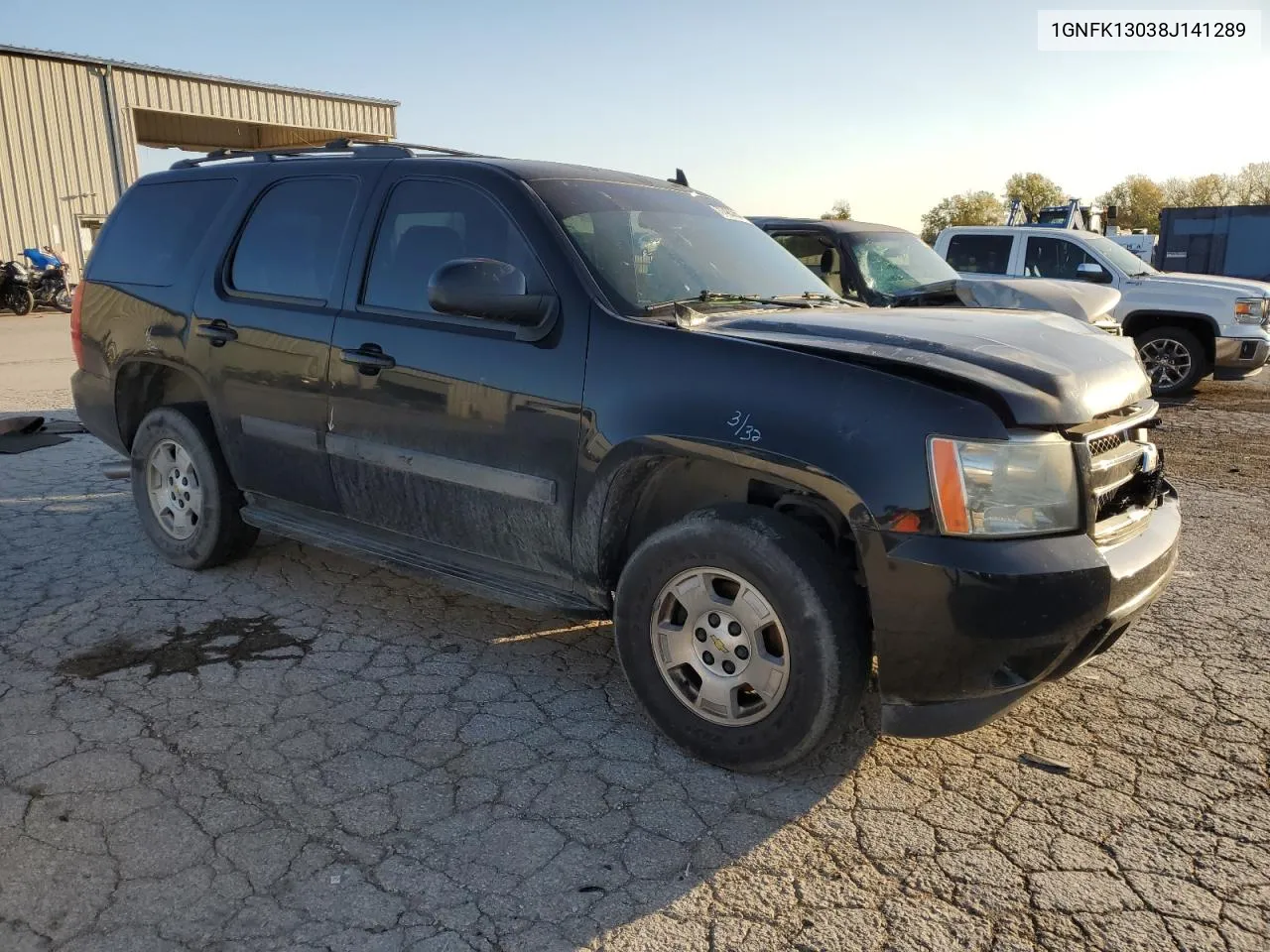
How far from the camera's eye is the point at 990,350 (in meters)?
2.94

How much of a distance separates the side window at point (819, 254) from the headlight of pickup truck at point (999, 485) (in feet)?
20.9

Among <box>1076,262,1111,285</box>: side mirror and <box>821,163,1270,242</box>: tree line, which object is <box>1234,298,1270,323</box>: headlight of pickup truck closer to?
<box>1076,262,1111,285</box>: side mirror

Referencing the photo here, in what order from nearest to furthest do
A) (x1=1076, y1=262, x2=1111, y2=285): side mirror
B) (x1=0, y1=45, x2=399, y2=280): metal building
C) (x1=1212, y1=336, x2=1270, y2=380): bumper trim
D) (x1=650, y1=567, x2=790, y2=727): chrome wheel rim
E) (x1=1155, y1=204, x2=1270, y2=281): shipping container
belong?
(x1=650, y1=567, x2=790, y2=727): chrome wheel rim < (x1=1212, y1=336, x2=1270, y2=380): bumper trim < (x1=1076, y1=262, x2=1111, y2=285): side mirror < (x1=1155, y1=204, x2=1270, y2=281): shipping container < (x1=0, y1=45, x2=399, y2=280): metal building

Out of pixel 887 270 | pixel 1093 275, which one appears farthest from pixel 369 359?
pixel 1093 275

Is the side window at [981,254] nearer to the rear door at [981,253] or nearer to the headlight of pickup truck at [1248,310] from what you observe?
the rear door at [981,253]

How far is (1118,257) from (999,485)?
10108 millimetres

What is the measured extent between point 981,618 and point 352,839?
1.81 m

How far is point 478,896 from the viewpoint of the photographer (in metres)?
2.45

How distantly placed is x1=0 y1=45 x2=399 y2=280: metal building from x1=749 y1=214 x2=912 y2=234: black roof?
21971 mm

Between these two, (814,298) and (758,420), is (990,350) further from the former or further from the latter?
(814,298)

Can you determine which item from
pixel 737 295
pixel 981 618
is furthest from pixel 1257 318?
pixel 981 618

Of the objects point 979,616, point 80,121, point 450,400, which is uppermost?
point 80,121

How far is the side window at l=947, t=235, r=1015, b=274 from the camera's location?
37.9ft

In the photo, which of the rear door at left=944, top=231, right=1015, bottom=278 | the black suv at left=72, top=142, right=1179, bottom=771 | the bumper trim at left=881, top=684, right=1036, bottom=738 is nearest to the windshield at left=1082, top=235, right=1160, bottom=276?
the rear door at left=944, top=231, right=1015, bottom=278
